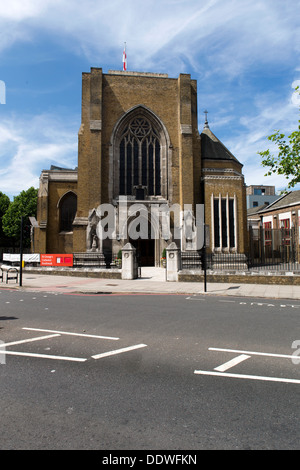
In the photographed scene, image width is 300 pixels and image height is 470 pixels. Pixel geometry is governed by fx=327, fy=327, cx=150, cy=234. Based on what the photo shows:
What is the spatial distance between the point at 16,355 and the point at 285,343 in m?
4.58

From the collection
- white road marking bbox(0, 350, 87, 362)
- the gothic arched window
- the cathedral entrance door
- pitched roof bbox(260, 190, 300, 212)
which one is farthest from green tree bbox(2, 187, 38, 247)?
white road marking bbox(0, 350, 87, 362)

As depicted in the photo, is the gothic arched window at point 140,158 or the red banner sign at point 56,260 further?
the gothic arched window at point 140,158

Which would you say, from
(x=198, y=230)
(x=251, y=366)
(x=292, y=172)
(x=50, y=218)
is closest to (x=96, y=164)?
(x=50, y=218)

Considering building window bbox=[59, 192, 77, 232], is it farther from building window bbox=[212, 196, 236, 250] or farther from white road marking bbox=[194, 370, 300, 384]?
white road marking bbox=[194, 370, 300, 384]

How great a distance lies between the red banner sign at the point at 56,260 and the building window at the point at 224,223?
12.4 metres

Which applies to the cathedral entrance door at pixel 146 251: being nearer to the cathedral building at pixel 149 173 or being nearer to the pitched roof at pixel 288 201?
the cathedral building at pixel 149 173

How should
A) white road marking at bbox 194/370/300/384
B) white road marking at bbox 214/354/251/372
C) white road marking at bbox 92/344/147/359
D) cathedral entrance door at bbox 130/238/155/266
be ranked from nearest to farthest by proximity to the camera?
white road marking at bbox 194/370/300/384 < white road marking at bbox 214/354/251/372 < white road marking at bbox 92/344/147/359 < cathedral entrance door at bbox 130/238/155/266

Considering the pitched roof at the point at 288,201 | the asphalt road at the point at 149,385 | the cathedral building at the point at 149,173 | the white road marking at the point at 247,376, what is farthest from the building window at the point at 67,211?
the white road marking at the point at 247,376

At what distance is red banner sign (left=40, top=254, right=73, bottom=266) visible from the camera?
84.0 ft

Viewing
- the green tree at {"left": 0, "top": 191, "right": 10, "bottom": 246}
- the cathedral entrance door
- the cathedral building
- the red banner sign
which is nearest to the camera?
the red banner sign

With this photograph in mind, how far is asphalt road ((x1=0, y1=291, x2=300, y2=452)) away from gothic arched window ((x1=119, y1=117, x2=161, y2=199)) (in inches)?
931

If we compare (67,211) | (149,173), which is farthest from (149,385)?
(67,211)

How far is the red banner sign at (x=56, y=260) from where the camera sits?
25.6 meters

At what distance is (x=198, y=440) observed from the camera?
275 cm
